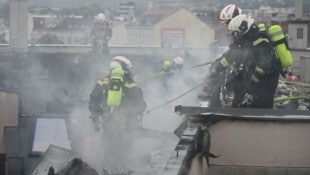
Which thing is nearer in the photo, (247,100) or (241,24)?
(241,24)

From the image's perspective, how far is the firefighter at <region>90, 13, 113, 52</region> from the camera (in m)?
16.5

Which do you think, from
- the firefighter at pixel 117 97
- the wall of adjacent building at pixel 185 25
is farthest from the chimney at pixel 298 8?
the firefighter at pixel 117 97

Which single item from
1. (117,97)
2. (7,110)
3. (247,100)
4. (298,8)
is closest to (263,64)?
→ (247,100)

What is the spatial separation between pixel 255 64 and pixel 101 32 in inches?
403

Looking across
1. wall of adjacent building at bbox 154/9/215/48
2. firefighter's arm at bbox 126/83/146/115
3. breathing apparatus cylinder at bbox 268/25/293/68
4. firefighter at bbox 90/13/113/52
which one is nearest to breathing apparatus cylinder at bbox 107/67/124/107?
firefighter's arm at bbox 126/83/146/115

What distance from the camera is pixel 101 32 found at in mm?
16703

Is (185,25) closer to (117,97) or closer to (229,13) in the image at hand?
(117,97)

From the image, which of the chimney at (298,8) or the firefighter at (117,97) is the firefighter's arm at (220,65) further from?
the chimney at (298,8)

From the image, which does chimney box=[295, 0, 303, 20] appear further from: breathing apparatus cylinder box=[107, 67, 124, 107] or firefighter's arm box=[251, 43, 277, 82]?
firefighter's arm box=[251, 43, 277, 82]

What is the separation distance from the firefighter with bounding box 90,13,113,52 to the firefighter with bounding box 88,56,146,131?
8543 mm

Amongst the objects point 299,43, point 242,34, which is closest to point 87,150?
point 242,34

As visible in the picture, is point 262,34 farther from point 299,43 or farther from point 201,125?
point 299,43

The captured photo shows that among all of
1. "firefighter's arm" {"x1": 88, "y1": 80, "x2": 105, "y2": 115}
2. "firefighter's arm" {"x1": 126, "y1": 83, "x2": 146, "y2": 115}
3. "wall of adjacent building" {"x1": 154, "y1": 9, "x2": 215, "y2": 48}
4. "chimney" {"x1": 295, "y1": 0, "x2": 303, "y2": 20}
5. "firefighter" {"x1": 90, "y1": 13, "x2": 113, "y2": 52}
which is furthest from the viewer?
"wall of adjacent building" {"x1": 154, "y1": 9, "x2": 215, "y2": 48}

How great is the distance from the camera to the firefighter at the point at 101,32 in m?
16.5
